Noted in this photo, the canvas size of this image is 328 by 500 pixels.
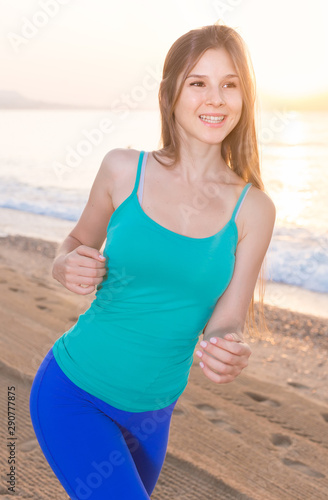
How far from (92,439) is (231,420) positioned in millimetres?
2316

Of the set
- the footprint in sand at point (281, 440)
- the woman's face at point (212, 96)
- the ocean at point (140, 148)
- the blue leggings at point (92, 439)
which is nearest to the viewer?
the blue leggings at point (92, 439)

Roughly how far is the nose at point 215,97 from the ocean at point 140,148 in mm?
297

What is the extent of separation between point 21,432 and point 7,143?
29.1 metres

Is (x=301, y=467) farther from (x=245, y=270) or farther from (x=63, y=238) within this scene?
(x=63, y=238)

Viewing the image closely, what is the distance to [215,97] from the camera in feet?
6.46

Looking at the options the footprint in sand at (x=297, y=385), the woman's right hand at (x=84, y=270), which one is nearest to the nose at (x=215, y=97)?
the woman's right hand at (x=84, y=270)

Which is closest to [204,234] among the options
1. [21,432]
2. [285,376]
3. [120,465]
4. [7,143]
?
[120,465]

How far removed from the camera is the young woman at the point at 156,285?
1658 millimetres

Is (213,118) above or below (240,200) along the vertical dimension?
above

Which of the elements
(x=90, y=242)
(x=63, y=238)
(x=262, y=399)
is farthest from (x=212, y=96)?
(x=63, y=238)

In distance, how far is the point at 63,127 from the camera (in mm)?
33938

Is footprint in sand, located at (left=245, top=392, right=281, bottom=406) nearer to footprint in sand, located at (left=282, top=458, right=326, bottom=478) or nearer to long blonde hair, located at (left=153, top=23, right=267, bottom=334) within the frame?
footprint in sand, located at (left=282, top=458, right=326, bottom=478)

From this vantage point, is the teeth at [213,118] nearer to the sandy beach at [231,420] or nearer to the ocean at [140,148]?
the ocean at [140,148]

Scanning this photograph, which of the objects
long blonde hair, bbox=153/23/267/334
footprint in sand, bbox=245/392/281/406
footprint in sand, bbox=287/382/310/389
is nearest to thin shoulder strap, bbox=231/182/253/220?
long blonde hair, bbox=153/23/267/334
